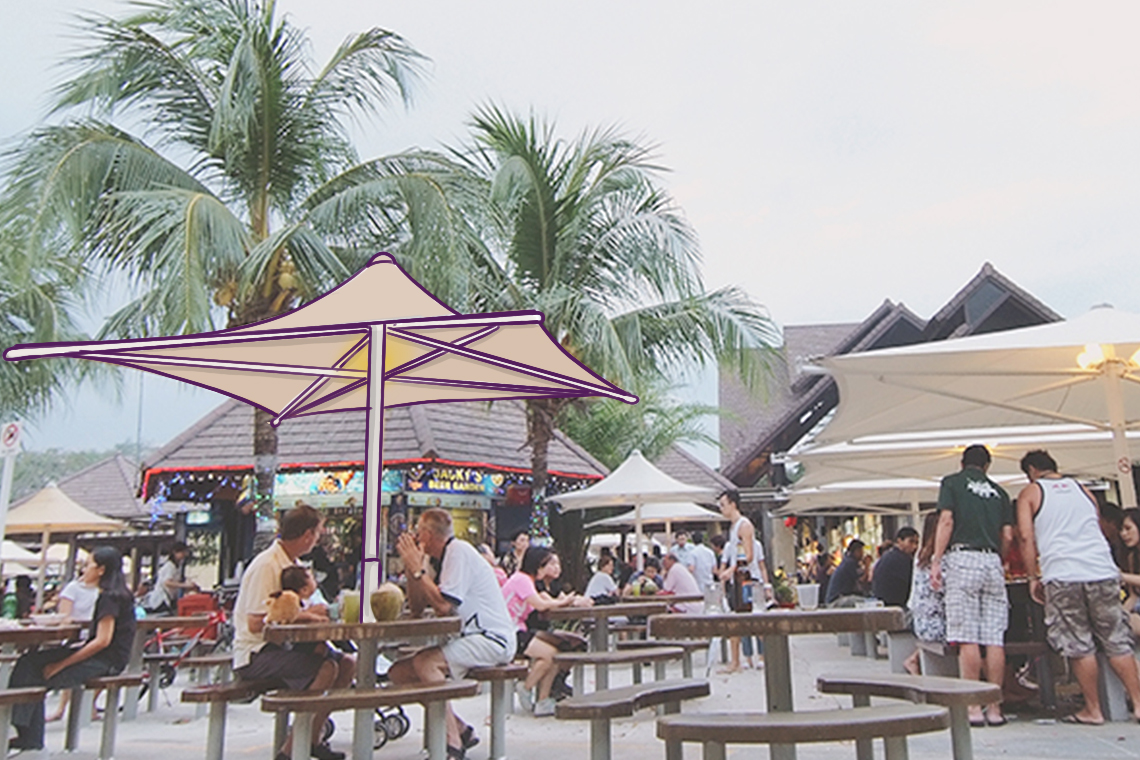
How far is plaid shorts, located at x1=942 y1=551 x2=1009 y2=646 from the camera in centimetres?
625

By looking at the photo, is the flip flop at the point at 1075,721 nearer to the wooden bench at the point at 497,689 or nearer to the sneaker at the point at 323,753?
the wooden bench at the point at 497,689

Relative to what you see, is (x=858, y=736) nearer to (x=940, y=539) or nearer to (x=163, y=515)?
(x=940, y=539)

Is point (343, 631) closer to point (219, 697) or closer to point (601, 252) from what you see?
point (219, 697)

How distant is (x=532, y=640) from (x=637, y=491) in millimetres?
6819

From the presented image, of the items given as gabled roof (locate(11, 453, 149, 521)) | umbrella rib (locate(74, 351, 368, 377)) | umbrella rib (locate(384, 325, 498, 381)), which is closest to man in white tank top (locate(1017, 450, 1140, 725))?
umbrella rib (locate(384, 325, 498, 381))

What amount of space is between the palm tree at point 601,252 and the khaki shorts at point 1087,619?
8980 mm

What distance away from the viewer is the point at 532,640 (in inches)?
297

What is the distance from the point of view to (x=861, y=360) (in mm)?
6891

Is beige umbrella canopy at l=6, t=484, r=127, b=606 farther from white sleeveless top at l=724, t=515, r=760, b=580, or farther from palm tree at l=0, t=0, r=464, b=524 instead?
white sleeveless top at l=724, t=515, r=760, b=580

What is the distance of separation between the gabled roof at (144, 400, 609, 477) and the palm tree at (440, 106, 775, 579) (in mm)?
2295

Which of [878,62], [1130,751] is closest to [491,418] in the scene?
[878,62]

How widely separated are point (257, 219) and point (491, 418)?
7.98m

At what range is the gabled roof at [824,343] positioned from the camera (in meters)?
20.1

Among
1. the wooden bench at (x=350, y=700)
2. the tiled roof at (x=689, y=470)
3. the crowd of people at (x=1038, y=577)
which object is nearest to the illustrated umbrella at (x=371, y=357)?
the wooden bench at (x=350, y=700)
